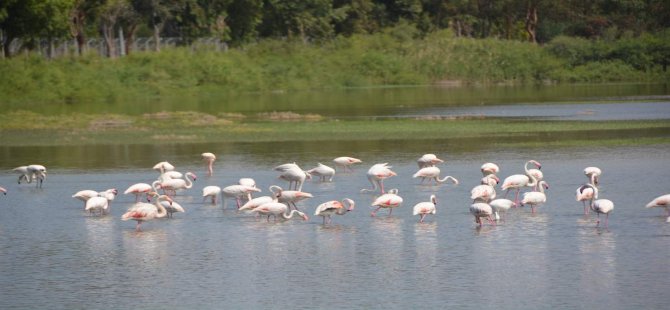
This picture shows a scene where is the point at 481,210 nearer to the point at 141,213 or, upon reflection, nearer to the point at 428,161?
the point at 141,213

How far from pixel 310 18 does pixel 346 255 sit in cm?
6374

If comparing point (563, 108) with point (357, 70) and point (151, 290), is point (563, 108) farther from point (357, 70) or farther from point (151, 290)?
point (151, 290)

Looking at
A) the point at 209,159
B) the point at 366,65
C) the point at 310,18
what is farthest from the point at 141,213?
the point at 310,18

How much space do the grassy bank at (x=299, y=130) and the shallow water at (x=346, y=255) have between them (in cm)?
930

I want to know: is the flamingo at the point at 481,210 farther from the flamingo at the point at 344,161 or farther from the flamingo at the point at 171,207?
the flamingo at the point at 344,161

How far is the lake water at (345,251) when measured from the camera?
14234 millimetres

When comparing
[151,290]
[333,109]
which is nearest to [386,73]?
[333,109]

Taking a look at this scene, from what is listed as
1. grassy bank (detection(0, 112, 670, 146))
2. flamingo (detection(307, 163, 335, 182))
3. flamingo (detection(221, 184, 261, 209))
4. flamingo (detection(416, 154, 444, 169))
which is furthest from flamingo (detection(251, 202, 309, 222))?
grassy bank (detection(0, 112, 670, 146))

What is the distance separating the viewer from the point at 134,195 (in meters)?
22.3

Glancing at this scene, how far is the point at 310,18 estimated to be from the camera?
79.5 m

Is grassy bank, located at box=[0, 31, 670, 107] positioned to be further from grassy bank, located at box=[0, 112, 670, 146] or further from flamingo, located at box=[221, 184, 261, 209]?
flamingo, located at box=[221, 184, 261, 209]

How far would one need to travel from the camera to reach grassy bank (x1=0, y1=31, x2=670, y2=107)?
60.8 meters

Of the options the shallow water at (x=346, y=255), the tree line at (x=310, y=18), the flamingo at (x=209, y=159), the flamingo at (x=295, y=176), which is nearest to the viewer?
the shallow water at (x=346, y=255)

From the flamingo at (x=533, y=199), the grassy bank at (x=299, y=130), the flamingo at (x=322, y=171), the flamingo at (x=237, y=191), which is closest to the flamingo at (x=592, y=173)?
the flamingo at (x=533, y=199)
